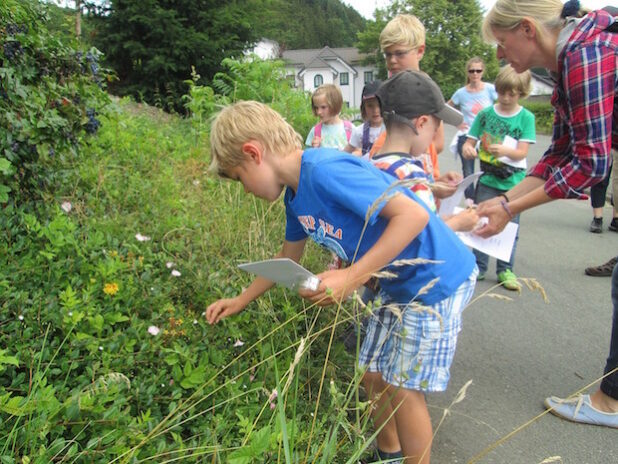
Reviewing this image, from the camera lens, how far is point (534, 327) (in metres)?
3.82

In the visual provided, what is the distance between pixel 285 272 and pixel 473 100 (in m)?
5.69

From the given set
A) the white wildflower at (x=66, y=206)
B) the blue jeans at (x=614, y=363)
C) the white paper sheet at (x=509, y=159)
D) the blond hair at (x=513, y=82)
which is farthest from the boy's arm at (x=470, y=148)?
the white wildflower at (x=66, y=206)

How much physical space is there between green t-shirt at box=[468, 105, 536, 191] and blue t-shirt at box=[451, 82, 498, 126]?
184cm

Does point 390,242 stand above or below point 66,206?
above

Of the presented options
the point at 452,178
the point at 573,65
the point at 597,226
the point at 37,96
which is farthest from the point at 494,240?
the point at 597,226

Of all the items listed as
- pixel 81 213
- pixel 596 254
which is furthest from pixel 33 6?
pixel 596 254

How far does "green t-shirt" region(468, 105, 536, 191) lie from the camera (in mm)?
4586

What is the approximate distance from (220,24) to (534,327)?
1238 centimetres

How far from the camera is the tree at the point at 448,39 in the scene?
5602 cm

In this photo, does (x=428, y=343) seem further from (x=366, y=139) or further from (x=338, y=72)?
(x=338, y=72)

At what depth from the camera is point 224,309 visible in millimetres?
2297

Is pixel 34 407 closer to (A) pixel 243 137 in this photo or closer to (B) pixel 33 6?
(A) pixel 243 137

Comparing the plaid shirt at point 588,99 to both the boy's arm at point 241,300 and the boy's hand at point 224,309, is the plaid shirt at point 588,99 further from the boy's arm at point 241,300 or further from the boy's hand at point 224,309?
the boy's hand at point 224,309

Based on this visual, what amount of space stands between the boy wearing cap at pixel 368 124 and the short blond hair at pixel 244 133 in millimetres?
2163
